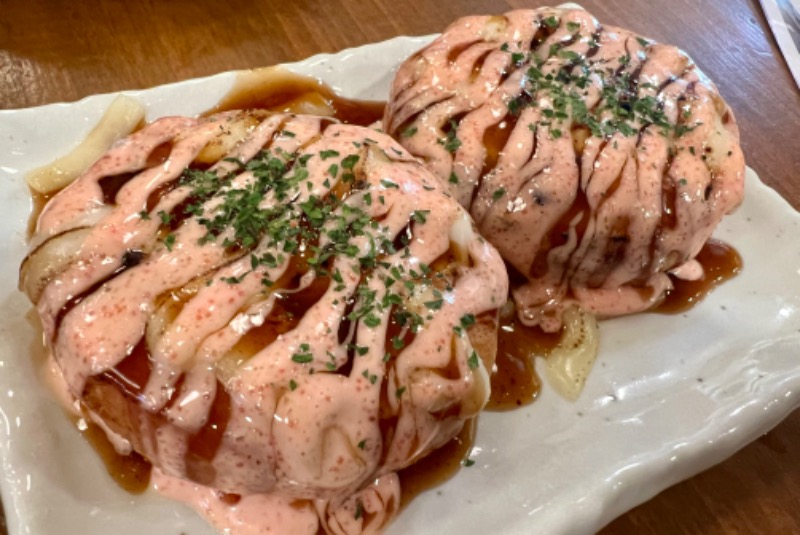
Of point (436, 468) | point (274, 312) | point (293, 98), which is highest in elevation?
point (274, 312)

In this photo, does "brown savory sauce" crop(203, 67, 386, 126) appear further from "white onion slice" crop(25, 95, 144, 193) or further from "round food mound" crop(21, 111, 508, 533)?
"round food mound" crop(21, 111, 508, 533)

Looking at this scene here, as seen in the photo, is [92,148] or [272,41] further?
[272,41]

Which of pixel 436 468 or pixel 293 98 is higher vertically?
pixel 293 98

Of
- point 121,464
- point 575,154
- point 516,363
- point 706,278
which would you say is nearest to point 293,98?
point 575,154

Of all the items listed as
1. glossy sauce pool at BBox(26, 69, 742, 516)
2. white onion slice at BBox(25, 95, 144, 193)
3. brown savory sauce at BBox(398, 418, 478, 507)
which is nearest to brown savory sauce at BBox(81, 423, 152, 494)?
glossy sauce pool at BBox(26, 69, 742, 516)

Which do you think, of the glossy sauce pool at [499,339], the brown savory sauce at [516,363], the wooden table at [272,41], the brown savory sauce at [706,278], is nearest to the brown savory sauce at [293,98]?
the glossy sauce pool at [499,339]

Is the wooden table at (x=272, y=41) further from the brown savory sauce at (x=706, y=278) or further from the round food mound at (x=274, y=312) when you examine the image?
the round food mound at (x=274, y=312)

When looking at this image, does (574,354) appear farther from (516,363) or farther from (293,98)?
(293,98)
